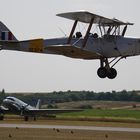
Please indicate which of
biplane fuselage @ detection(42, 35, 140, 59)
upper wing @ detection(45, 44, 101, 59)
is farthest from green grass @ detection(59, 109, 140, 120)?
upper wing @ detection(45, 44, 101, 59)

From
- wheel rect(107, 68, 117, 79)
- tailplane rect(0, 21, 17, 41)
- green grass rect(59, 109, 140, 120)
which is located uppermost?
tailplane rect(0, 21, 17, 41)

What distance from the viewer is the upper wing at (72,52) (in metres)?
36.1

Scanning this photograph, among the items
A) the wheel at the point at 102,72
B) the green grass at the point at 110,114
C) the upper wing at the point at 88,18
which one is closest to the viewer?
A: the upper wing at the point at 88,18

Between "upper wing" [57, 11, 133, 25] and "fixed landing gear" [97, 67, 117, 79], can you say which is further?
"fixed landing gear" [97, 67, 117, 79]

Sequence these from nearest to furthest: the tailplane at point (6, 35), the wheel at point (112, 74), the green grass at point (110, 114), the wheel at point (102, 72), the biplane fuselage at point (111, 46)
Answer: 1. the wheel at point (102, 72)
2. the wheel at point (112, 74)
3. the biplane fuselage at point (111, 46)
4. the tailplane at point (6, 35)
5. the green grass at point (110, 114)

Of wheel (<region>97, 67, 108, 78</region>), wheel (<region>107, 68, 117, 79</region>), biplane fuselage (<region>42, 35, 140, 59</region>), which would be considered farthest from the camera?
biplane fuselage (<region>42, 35, 140, 59</region>)

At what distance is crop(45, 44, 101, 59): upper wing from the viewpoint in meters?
36.1

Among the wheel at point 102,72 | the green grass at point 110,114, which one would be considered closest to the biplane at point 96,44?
the wheel at point 102,72

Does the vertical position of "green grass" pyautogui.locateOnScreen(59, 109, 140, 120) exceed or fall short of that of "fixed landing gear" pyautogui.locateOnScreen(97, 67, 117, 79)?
it falls short

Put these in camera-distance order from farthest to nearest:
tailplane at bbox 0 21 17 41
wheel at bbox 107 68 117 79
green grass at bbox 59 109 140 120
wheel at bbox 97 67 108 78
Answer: green grass at bbox 59 109 140 120 → tailplane at bbox 0 21 17 41 → wheel at bbox 107 68 117 79 → wheel at bbox 97 67 108 78

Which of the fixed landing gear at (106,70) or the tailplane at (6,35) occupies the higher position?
the tailplane at (6,35)

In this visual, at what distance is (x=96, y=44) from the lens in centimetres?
3734

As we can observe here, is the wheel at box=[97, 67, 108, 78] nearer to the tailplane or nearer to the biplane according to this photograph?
the biplane

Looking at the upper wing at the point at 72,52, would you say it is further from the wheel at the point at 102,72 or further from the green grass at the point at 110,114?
the green grass at the point at 110,114
